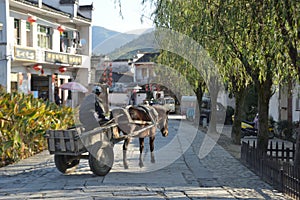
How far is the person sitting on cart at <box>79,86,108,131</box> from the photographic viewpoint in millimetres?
10016

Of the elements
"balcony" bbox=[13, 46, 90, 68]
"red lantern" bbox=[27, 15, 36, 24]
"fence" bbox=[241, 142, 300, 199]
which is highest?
"red lantern" bbox=[27, 15, 36, 24]

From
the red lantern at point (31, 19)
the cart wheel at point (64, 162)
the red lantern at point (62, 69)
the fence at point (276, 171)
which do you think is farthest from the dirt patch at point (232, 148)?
the red lantern at point (62, 69)

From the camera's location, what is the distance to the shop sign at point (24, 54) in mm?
27000

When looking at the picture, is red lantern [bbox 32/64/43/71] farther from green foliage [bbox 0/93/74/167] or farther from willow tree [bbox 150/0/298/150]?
willow tree [bbox 150/0/298/150]

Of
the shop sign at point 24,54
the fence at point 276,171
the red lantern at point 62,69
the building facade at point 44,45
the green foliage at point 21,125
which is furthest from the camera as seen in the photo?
the red lantern at point 62,69

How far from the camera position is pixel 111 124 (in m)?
10.2

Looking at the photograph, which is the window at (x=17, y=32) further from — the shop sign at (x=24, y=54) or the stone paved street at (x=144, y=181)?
the stone paved street at (x=144, y=181)

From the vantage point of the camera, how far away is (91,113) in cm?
999

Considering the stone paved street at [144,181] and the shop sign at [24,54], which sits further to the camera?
the shop sign at [24,54]

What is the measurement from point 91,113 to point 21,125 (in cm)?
316

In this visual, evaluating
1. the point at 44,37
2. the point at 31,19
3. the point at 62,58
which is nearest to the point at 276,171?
the point at 31,19

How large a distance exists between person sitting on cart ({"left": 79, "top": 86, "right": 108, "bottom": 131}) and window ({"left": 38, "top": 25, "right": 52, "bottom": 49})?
22.3 m

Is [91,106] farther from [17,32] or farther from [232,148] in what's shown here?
[17,32]

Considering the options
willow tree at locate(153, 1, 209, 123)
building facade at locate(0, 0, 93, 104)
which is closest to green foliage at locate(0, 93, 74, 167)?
willow tree at locate(153, 1, 209, 123)
